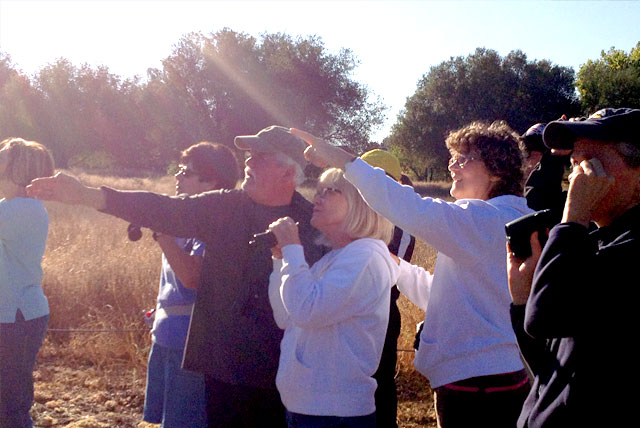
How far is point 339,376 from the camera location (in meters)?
2.51

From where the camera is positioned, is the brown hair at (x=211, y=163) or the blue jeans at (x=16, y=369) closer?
the brown hair at (x=211, y=163)

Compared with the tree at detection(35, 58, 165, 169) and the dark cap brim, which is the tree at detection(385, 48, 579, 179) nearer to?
the tree at detection(35, 58, 165, 169)

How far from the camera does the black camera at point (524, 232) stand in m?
1.98

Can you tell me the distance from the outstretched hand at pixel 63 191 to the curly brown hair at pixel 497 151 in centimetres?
146

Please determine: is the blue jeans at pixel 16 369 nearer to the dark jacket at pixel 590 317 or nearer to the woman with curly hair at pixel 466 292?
the woman with curly hair at pixel 466 292

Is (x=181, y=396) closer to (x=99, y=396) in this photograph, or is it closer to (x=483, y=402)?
(x=483, y=402)

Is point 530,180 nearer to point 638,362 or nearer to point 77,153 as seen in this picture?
point 638,362

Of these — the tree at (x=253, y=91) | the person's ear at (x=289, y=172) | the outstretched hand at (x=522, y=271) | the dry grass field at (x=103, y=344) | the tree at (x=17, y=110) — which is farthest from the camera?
the tree at (x=17, y=110)

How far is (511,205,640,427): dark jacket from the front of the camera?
165cm

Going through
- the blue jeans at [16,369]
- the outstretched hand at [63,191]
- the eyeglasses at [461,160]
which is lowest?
the blue jeans at [16,369]

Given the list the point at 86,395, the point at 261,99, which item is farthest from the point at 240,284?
the point at 261,99

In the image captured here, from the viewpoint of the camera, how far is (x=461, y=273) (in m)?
2.67

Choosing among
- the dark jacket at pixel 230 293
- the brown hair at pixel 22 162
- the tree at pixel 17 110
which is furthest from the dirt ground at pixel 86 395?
the tree at pixel 17 110

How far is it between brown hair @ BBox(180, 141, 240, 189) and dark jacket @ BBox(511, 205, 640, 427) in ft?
7.28
